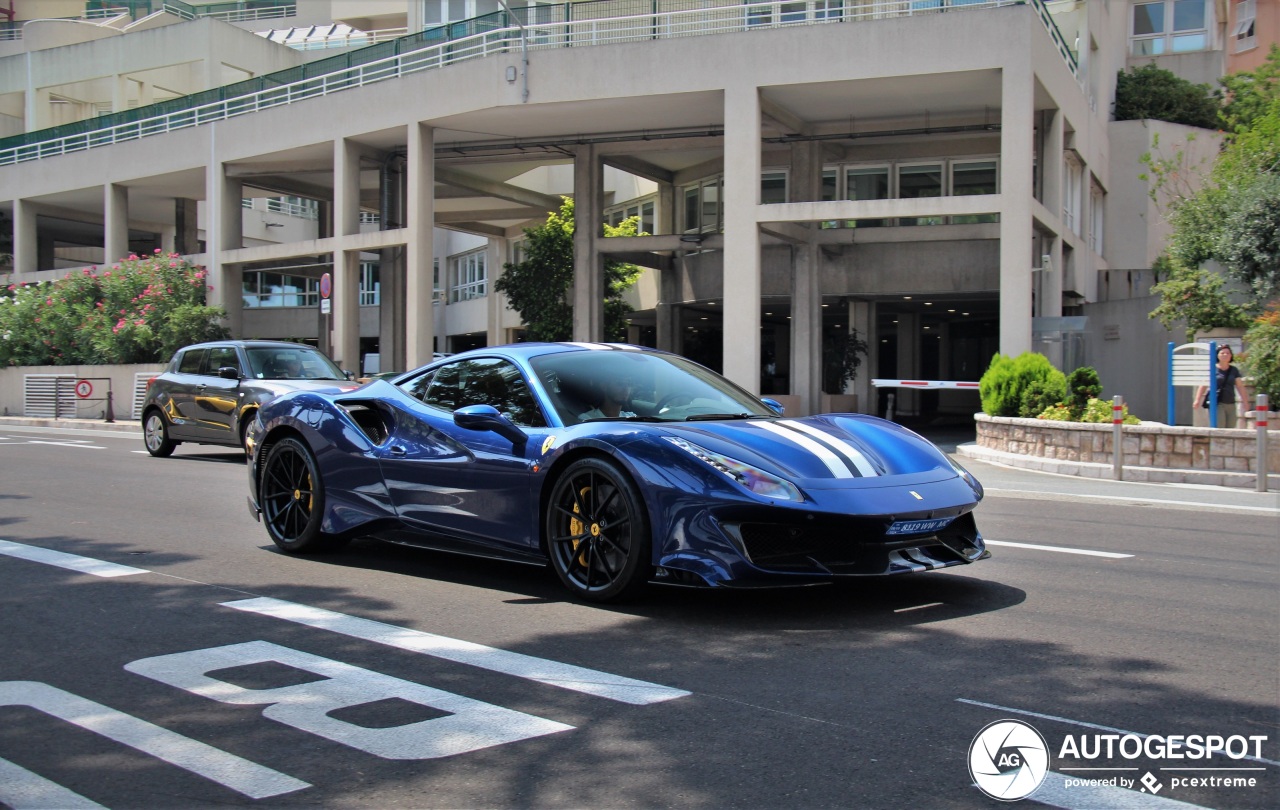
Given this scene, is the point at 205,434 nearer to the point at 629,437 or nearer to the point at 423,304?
the point at 629,437

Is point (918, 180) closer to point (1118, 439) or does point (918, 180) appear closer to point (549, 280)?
point (549, 280)

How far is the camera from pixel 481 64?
28.2 m

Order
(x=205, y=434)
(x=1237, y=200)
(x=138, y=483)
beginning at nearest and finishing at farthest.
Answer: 1. (x=138, y=483)
2. (x=205, y=434)
3. (x=1237, y=200)

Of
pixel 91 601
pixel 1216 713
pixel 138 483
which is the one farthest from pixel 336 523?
pixel 138 483

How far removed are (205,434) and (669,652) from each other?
1282 centimetres

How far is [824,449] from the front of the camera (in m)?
6.07

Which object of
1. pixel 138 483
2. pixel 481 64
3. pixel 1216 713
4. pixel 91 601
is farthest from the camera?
pixel 481 64

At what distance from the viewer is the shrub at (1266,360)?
15.5 metres

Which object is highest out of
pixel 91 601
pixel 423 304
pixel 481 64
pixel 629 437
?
pixel 481 64

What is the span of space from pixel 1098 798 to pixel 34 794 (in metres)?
3.17

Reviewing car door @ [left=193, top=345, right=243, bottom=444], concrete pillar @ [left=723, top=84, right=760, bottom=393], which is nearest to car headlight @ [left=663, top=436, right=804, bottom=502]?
car door @ [left=193, top=345, right=243, bottom=444]

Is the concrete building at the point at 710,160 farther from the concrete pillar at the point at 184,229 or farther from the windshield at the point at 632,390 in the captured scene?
the windshield at the point at 632,390

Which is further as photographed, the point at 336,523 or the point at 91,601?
the point at 336,523

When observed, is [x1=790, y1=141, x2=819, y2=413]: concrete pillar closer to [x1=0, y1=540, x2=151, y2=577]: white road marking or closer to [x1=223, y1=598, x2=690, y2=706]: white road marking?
[x1=0, y1=540, x2=151, y2=577]: white road marking
